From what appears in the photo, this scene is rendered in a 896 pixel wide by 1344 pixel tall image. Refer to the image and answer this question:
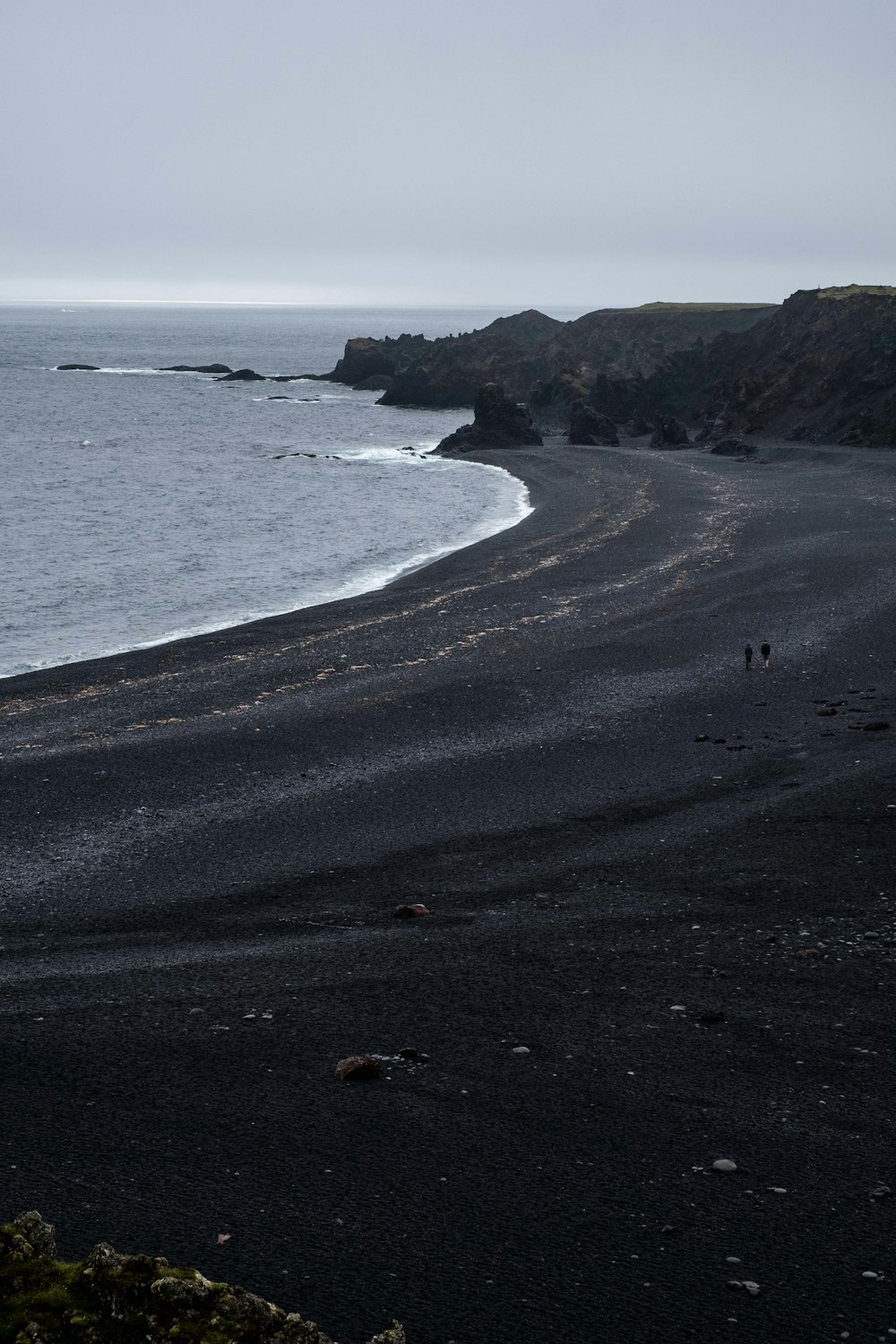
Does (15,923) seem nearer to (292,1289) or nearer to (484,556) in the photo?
(292,1289)

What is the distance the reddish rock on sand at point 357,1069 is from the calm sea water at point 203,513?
21.4 metres

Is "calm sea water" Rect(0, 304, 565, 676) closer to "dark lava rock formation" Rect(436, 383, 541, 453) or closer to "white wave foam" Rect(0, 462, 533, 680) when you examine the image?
"white wave foam" Rect(0, 462, 533, 680)

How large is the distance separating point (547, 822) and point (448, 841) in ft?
4.81

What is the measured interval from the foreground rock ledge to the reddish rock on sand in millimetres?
4337

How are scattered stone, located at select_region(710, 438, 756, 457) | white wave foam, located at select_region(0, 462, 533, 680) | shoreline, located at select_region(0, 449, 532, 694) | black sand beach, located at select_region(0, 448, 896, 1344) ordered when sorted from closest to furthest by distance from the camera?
1. black sand beach, located at select_region(0, 448, 896, 1344)
2. shoreline, located at select_region(0, 449, 532, 694)
3. white wave foam, located at select_region(0, 462, 533, 680)
4. scattered stone, located at select_region(710, 438, 756, 457)

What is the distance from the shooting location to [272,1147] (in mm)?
8352

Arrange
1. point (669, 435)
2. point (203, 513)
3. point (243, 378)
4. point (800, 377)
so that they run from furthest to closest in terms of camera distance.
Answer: point (243, 378)
point (669, 435)
point (800, 377)
point (203, 513)

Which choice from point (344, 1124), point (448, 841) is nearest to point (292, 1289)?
point (344, 1124)

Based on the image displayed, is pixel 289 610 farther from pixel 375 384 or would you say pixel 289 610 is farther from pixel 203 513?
pixel 375 384

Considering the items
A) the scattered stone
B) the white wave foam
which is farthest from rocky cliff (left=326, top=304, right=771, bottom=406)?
the white wave foam

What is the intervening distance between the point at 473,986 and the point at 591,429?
256 feet

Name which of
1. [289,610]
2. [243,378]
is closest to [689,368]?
[243,378]

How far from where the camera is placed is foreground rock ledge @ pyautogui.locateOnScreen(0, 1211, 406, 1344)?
4672 millimetres

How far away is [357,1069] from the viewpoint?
930 cm
